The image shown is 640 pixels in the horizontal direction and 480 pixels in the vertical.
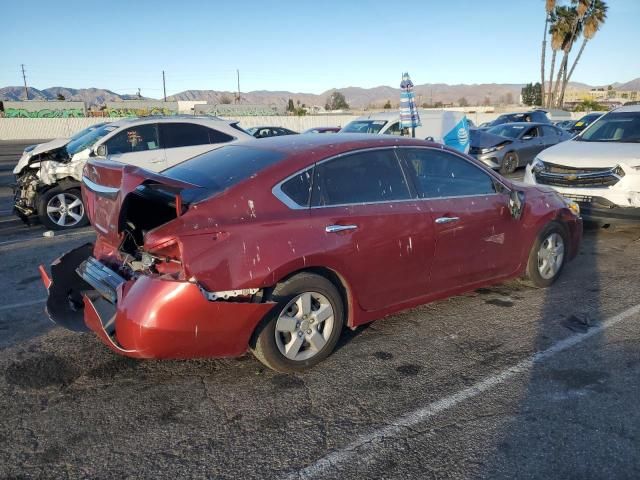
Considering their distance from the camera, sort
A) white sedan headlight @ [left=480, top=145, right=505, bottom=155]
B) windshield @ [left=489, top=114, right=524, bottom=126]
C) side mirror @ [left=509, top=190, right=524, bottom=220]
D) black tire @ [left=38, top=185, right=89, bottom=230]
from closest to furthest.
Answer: side mirror @ [left=509, top=190, right=524, bottom=220], black tire @ [left=38, top=185, right=89, bottom=230], white sedan headlight @ [left=480, top=145, right=505, bottom=155], windshield @ [left=489, top=114, right=524, bottom=126]

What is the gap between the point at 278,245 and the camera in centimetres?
354

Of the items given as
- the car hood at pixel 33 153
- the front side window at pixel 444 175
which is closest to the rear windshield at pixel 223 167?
the front side window at pixel 444 175

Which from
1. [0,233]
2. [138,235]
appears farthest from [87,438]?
[0,233]

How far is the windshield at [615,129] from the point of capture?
26.6 ft

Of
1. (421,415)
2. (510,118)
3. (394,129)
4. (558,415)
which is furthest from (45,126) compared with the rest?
(558,415)

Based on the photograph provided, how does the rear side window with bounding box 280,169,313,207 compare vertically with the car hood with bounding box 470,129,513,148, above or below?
above

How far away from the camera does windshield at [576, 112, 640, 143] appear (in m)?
8.12

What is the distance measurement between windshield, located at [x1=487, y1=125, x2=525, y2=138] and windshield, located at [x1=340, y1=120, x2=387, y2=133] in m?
4.42

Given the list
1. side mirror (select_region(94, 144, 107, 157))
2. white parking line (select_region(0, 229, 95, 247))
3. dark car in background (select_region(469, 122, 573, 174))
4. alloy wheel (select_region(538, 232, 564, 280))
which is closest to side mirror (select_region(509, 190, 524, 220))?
alloy wheel (select_region(538, 232, 564, 280))

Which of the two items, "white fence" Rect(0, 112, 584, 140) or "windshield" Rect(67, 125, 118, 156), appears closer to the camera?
"windshield" Rect(67, 125, 118, 156)

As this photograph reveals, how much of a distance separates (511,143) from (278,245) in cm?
1312

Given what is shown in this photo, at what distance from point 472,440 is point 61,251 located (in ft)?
19.9

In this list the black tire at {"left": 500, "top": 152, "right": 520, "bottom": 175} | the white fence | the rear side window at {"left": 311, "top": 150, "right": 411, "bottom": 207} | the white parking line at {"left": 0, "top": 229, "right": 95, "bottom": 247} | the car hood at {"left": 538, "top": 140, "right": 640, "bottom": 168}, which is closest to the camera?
the rear side window at {"left": 311, "top": 150, "right": 411, "bottom": 207}

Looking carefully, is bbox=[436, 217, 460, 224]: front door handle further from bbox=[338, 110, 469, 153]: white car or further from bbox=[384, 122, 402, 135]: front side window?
bbox=[384, 122, 402, 135]: front side window
